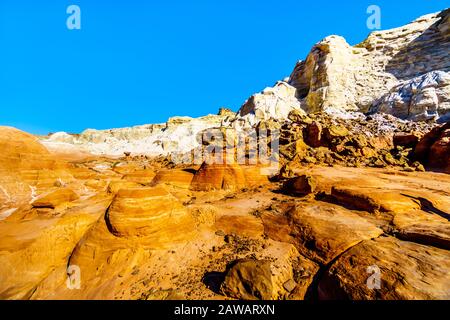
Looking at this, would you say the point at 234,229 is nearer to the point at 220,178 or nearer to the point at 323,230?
the point at 323,230

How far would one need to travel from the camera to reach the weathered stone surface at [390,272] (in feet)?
11.1

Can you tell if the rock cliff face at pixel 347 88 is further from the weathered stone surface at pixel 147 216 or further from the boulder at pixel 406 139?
the weathered stone surface at pixel 147 216

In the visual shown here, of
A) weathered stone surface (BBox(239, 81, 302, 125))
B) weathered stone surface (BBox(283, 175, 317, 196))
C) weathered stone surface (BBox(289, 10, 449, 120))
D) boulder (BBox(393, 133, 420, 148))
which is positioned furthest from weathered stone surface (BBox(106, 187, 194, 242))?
weathered stone surface (BBox(289, 10, 449, 120))

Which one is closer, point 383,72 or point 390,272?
point 390,272

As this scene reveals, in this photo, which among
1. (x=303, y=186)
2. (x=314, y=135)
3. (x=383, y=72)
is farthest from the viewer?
(x=383, y=72)

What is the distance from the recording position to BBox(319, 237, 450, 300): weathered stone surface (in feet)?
11.1

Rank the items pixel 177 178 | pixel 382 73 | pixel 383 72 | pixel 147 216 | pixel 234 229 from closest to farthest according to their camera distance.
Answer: pixel 147 216, pixel 234 229, pixel 177 178, pixel 382 73, pixel 383 72

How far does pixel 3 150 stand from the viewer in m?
9.38

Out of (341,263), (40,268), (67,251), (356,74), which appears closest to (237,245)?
(341,263)

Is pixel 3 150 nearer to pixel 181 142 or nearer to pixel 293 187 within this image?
pixel 293 187

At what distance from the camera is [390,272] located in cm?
379

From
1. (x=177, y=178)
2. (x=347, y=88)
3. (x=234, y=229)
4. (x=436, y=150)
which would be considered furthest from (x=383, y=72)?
(x=234, y=229)

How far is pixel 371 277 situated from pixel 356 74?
44.2 m
